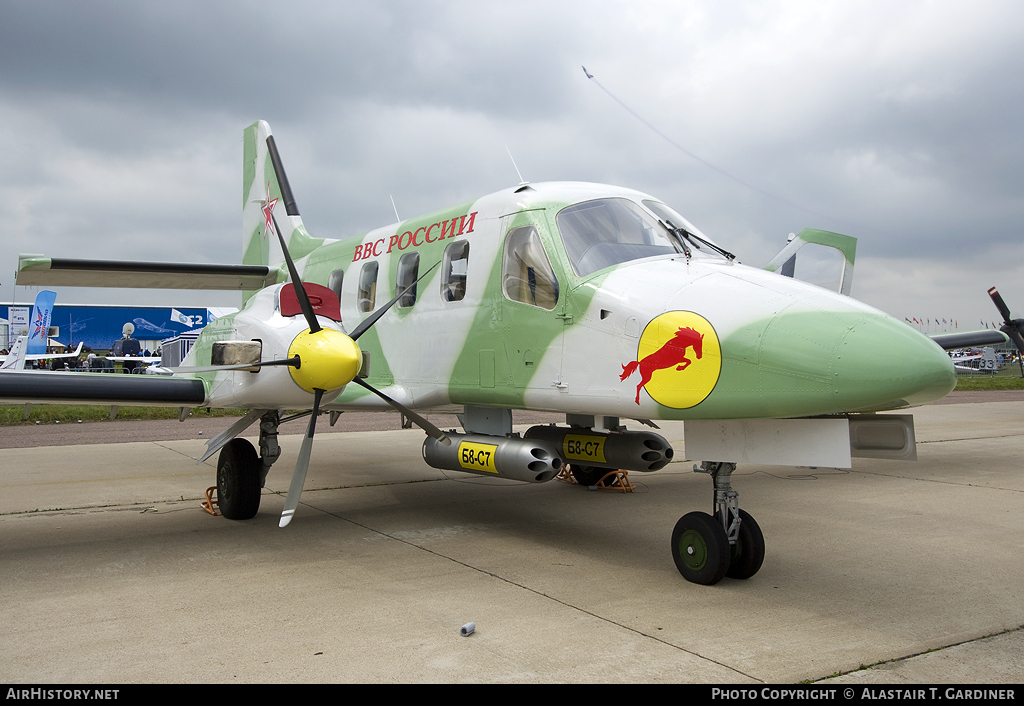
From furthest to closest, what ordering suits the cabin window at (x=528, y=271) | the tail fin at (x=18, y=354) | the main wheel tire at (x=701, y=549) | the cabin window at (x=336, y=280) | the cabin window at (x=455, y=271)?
the tail fin at (x=18, y=354) → the cabin window at (x=336, y=280) → the cabin window at (x=455, y=271) → the cabin window at (x=528, y=271) → the main wheel tire at (x=701, y=549)

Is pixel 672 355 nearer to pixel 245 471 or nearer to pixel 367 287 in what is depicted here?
pixel 367 287

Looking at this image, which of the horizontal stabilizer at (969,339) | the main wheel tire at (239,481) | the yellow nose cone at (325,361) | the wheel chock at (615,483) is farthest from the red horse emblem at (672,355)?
the horizontal stabilizer at (969,339)

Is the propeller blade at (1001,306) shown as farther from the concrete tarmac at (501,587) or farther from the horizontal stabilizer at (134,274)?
the horizontal stabilizer at (134,274)

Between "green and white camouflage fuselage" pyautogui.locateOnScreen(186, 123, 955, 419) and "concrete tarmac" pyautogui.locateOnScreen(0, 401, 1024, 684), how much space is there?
136 centimetres

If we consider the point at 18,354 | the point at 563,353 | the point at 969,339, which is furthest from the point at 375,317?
the point at 18,354

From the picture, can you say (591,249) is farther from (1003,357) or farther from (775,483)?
(1003,357)

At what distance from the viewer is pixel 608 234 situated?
6.41 metres

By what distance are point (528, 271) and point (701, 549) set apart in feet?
9.13

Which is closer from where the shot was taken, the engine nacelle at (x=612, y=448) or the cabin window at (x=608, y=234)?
the cabin window at (x=608, y=234)

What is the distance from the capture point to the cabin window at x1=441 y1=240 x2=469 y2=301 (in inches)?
293

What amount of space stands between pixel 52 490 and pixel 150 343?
4967 centimetres

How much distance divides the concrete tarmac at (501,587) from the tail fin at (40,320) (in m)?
17.9

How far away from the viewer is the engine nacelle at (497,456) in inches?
246

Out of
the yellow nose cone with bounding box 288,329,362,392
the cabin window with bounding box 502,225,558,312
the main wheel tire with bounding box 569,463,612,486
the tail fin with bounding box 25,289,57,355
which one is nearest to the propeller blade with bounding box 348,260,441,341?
the yellow nose cone with bounding box 288,329,362,392
